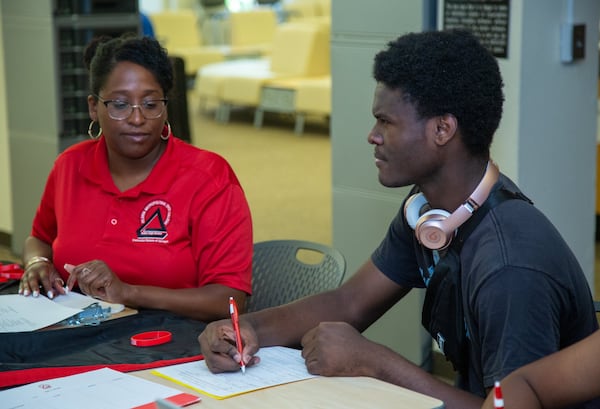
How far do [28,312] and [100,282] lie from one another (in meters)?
0.20

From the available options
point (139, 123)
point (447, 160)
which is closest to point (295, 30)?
point (139, 123)

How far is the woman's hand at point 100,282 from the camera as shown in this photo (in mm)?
2801

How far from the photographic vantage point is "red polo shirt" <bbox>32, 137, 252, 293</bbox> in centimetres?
302

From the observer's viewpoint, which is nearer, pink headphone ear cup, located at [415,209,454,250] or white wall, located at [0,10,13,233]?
pink headphone ear cup, located at [415,209,454,250]

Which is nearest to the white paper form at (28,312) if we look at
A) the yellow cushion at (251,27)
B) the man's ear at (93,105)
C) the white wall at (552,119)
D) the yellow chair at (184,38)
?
the man's ear at (93,105)

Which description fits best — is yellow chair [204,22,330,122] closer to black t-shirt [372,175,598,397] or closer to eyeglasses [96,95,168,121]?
eyeglasses [96,95,168,121]

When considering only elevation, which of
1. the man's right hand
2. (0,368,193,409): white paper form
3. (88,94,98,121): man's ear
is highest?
(88,94,98,121): man's ear

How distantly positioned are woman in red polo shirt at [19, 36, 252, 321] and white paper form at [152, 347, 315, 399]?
618 millimetres

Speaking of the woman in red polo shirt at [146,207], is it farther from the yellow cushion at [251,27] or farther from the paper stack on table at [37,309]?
the yellow cushion at [251,27]

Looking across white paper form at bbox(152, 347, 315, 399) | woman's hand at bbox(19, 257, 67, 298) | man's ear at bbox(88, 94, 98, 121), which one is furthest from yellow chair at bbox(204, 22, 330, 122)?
white paper form at bbox(152, 347, 315, 399)

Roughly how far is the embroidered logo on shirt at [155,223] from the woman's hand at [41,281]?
26 cm

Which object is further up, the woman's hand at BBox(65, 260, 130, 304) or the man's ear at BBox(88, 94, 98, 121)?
the man's ear at BBox(88, 94, 98, 121)

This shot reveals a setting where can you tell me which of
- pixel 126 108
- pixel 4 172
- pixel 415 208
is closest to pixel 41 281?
pixel 126 108

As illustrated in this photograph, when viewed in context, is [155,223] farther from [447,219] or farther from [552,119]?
[552,119]
